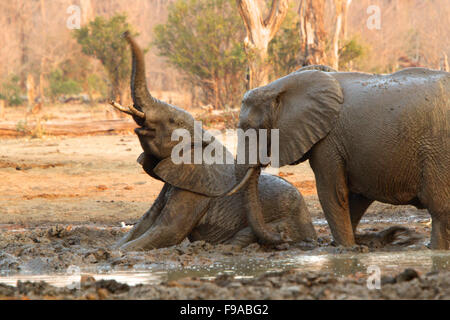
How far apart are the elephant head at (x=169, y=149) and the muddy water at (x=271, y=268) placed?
2.45 feet

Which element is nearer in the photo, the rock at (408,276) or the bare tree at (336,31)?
the rock at (408,276)

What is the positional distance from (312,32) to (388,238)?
9965 millimetres

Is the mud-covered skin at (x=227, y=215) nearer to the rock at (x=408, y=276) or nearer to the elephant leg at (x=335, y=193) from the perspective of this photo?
the elephant leg at (x=335, y=193)

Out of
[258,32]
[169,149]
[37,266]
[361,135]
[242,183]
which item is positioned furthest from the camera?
[258,32]

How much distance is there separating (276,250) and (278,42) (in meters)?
15.6

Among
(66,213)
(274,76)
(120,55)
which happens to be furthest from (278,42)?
(66,213)

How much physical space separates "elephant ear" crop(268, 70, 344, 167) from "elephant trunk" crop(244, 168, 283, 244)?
26cm

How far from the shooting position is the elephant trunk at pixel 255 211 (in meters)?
5.86

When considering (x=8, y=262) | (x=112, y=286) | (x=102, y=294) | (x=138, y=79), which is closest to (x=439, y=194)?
(x=138, y=79)

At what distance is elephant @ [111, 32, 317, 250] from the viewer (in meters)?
5.82

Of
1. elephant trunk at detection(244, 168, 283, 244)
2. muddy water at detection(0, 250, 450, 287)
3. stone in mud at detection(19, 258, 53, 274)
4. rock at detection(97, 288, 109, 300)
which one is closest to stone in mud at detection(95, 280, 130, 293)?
rock at detection(97, 288, 109, 300)

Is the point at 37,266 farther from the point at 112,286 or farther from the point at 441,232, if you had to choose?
the point at 441,232

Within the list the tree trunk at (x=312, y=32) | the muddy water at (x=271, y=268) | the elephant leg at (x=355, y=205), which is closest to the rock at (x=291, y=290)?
the muddy water at (x=271, y=268)

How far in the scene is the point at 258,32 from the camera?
1658cm
